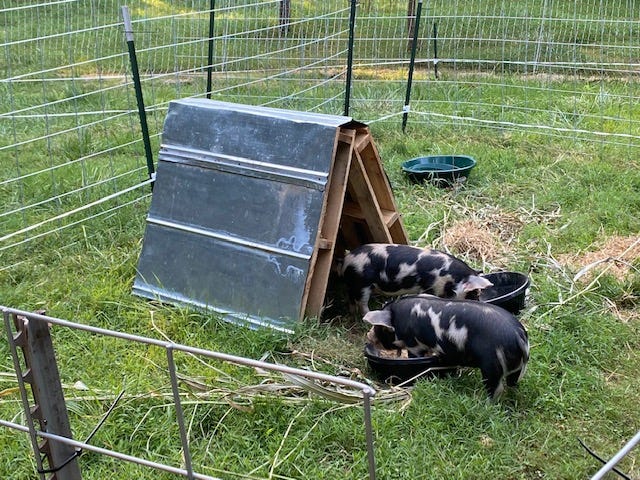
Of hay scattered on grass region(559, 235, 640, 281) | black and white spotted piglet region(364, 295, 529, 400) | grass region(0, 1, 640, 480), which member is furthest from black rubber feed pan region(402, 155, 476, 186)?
black and white spotted piglet region(364, 295, 529, 400)

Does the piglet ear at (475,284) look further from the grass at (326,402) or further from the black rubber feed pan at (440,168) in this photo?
the black rubber feed pan at (440,168)

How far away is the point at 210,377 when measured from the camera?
3.76 metres

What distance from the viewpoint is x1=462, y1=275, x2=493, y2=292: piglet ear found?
14.0ft

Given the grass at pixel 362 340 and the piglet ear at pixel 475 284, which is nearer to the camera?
the grass at pixel 362 340

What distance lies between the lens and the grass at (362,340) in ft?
10.8

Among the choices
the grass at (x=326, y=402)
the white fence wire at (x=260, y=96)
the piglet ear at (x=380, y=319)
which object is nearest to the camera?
the grass at (x=326, y=402)

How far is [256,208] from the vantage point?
14.4 ft

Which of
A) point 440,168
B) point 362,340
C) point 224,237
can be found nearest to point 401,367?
point 362,340

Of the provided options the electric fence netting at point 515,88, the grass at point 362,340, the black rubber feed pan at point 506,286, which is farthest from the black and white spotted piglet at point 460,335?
the electric fence netting at point 515,88

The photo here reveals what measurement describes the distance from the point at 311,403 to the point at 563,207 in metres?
3.32

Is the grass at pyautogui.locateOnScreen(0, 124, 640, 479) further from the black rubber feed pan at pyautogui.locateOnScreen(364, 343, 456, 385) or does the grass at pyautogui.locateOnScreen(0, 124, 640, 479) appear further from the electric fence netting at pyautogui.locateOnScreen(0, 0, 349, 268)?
the electric fence netting at pyautogui.locateOnScreen(0, 0, 349, 268)

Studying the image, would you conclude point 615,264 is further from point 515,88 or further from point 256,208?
point 515,88

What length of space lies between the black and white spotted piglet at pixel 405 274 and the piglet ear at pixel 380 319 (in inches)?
19.1

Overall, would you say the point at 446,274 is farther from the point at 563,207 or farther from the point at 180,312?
the point at 563,207
